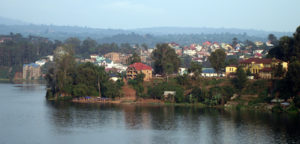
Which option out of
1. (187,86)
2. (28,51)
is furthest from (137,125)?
(28,51)

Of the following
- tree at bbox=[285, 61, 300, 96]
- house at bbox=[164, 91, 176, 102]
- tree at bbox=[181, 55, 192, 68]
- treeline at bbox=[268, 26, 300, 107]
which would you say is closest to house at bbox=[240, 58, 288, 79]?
treeline at bbox=[268, 26, 300, 107]

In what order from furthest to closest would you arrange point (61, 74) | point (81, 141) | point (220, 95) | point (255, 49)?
1. point (255, 49)
2. point (61, 74)
3. point (220, 95)
4. point (81, 141)

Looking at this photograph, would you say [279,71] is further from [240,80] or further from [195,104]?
[195,104]

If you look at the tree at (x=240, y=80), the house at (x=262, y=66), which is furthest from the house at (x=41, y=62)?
the tree at (x=240, y=80)

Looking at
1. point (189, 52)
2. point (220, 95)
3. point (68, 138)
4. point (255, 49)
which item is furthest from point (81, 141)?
point (189, 52)

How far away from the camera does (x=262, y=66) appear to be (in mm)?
45000

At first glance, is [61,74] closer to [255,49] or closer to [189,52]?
[255,49]

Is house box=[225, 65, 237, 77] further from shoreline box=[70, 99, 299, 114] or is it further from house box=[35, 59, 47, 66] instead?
house box=[35, 59, 47, 66]

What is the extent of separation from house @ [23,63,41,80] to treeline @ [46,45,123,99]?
34.3 meters

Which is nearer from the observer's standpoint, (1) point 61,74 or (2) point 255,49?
(1) point 61,74

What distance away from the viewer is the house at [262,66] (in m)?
42.8

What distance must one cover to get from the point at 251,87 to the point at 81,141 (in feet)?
64.9

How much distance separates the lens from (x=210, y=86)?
43.0 meters

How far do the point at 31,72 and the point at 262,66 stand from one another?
49.0m
